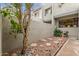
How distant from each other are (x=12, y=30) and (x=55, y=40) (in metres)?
0.61

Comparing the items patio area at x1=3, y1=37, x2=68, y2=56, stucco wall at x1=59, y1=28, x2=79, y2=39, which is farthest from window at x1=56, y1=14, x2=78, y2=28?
patio area at x1=3, y1=37, x2=68, y2=56

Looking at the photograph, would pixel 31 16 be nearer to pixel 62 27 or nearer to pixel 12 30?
pixel 12 30

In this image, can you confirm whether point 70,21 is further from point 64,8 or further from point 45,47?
point 45,47

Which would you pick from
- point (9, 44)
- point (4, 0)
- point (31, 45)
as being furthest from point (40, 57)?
point (4, 0)

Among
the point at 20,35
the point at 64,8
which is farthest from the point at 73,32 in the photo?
the point at 20,35

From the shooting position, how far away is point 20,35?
208 cm

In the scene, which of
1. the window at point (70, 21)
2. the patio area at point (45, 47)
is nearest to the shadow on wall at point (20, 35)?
the patio area at point (45, 47)

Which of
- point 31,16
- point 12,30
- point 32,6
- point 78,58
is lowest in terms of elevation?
point 78,58

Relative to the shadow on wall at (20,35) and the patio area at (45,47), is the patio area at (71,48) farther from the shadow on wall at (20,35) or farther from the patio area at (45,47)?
the shadow on wall at (20,35)

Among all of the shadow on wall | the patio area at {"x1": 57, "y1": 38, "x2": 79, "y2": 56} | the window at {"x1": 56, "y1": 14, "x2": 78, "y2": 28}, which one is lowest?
the patio area at {"x1": 57, "y1": 38, "x2": 79, "y2": 56}

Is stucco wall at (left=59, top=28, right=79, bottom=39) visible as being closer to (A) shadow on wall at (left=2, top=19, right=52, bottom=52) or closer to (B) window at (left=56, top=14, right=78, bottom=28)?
(B) window at (left=56, top=14, right=78, bottom=28)

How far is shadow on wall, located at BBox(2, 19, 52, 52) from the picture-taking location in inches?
81.4

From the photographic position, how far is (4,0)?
210 cm

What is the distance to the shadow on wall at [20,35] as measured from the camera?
6.78 feet
